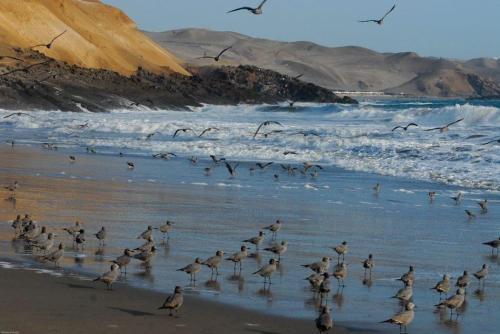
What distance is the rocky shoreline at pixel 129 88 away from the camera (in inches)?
1953

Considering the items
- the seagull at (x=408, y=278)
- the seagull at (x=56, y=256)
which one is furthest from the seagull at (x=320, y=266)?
the seagull at (x=56, y=256)

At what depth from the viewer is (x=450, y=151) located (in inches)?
1085

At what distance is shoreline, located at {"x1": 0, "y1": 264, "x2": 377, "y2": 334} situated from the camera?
8234mm

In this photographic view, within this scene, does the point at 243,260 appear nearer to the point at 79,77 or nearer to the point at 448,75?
the point at 79,77

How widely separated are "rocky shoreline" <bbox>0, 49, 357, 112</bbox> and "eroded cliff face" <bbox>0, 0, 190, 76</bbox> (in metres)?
2.99

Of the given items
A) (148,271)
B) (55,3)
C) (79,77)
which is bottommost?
(148,271)

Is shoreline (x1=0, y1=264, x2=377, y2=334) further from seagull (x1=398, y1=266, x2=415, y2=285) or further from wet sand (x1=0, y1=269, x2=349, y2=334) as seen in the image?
seagull (x1=398, y1=266, x2=415, y2=285)

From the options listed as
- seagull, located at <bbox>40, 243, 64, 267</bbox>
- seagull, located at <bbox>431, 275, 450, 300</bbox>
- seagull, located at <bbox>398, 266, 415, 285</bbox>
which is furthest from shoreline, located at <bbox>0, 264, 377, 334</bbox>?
seagull, located at <bbox>431, 275, 450, 300</bbox>

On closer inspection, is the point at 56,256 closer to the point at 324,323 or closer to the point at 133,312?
the point at 133,312

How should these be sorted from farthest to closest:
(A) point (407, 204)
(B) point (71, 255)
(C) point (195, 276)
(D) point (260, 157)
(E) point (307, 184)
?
(D) point (260, 157) → (E) point (307, 184) → (A) point (407, 204) → (B) point (71, 255) → (C) point (195, 276)

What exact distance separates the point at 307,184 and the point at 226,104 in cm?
4889

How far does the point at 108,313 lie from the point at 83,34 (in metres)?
68.2

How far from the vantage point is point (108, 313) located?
8750 mm

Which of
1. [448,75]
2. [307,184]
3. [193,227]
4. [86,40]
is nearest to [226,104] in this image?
[86,40]
